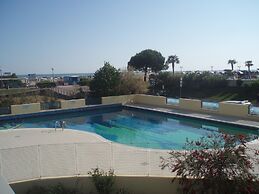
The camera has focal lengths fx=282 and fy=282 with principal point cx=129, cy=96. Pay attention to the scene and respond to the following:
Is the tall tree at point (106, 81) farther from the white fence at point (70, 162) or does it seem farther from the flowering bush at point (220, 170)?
the flowering bush at point (220, 170)

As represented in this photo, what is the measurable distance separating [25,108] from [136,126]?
348 inches

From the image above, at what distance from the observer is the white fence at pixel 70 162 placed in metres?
7.60

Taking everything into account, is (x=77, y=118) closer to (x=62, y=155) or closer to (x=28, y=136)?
(x=28, y=136)

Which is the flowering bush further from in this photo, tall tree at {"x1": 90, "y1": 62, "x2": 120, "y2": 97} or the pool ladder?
tall tree at {"x1": 90, "y1": 62, "x2": 120, "y2": 97}

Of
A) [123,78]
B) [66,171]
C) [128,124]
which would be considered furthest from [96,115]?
[66,171]

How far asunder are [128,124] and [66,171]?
38.6ft

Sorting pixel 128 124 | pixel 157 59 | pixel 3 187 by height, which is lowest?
pixel 128 124

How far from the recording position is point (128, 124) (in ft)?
64.1

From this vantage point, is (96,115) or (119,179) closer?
(119,179)

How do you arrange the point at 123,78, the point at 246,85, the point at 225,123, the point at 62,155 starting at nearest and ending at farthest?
1. the point at 62,155
2. the point at 225,123
3. the point at 123,78
4. the point at 246,85

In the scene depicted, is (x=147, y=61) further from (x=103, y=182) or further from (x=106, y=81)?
(x=103, y=182)

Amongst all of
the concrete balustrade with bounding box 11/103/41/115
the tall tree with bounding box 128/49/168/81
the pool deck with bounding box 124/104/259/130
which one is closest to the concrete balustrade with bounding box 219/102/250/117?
the pool deck with bounding box 124/104/259/130

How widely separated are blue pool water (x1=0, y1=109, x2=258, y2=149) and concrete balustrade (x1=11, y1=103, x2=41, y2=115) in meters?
0.73

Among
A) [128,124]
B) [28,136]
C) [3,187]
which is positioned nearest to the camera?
[3,187]
